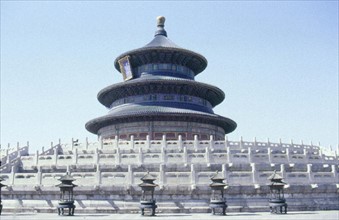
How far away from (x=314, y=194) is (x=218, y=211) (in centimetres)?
807

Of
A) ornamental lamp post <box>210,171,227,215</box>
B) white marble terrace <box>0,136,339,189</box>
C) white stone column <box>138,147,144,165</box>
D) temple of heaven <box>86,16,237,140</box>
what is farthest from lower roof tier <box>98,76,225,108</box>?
ornamental lamp post <box>210,171,227,215</box>

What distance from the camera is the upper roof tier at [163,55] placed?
162 ft

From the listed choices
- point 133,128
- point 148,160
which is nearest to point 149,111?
point 133,128

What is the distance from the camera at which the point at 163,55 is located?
50.3 meters

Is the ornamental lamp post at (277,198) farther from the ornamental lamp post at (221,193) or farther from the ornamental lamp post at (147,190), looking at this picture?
the ornamental lamp post at (147,190)

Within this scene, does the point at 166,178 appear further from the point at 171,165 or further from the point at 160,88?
the point at 160,88

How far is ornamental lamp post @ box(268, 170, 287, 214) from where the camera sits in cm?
2407

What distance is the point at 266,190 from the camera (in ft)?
85.5

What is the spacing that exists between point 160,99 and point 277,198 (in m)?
25.4

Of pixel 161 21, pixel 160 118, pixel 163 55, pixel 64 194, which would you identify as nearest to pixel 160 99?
pixel 160 118

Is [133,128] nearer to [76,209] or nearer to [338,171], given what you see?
[76,209]

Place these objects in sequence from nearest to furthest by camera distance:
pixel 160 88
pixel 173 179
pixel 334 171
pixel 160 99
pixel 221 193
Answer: pixel 221 193, pixel 173 179, pixel 334 171, pixel 160 99, pixel 160 88

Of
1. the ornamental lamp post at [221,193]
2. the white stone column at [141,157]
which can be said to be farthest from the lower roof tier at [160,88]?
the ornamental lamp post at [221,193]

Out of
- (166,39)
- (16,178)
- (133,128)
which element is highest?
(166,39)
